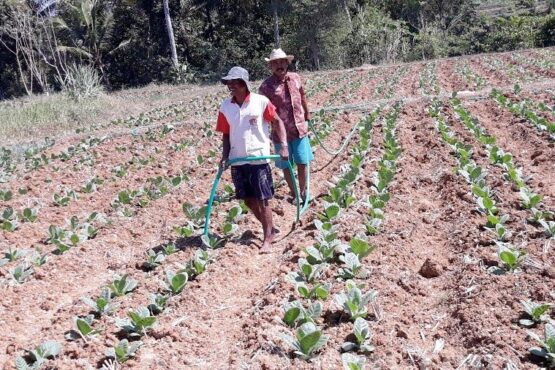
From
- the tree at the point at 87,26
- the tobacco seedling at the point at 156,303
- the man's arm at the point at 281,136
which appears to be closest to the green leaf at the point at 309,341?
the tobacco seedling at the point at 156,303

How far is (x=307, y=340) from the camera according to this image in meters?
3.18

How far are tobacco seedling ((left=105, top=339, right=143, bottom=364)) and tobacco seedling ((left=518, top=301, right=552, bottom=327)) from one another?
230 cm

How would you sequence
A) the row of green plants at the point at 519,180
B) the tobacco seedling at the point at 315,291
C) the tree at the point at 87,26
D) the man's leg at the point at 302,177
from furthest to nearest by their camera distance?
1. the tree at the point at 87,26
2. the man's leg at the point at 302,177
3. the row of green plants at the point at 519,180
4. the tobacco seedling at the point at 315,291

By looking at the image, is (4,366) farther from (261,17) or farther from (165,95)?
(261,17)

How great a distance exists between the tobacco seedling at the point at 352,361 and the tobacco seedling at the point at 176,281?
1610mm

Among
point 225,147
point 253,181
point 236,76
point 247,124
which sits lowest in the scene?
point 253,181

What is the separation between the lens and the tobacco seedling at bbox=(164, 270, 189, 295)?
4.28 metres

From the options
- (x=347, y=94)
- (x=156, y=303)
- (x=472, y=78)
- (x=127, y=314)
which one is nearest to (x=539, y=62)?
(x=472, y=78)

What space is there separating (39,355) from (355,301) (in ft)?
6.46

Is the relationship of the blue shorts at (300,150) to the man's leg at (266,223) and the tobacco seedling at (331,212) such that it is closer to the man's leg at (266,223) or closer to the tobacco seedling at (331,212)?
the tobacco seedling at (331,212)

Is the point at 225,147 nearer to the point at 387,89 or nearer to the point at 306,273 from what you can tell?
the point at 306,273

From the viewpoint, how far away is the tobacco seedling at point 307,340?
3170 mm

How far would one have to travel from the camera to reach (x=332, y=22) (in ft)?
109

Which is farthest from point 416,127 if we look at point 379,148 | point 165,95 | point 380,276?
point 165,95
